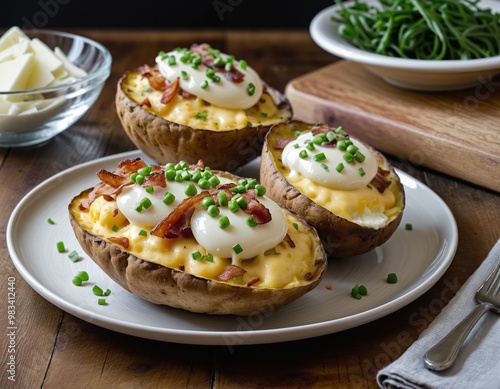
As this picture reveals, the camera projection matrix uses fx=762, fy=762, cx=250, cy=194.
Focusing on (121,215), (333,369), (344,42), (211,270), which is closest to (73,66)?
(344,42)

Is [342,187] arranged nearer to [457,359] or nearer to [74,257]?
[457,359]

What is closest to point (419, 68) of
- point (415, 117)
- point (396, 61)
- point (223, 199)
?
point (396, 61)

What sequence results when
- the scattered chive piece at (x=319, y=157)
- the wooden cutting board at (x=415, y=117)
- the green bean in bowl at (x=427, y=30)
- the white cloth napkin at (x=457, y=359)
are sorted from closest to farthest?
the white cloth napkin at (x=457, y=359) < the scattered chive piece at (x=319, y=157) < the wooden cutting board at (x=415, y=117) < the green bean in bowl at (x=427, y=30)

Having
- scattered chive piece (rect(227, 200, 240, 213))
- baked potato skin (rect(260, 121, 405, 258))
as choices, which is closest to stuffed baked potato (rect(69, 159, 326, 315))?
scattered chive piece (rect(227, 200, 240, 213))

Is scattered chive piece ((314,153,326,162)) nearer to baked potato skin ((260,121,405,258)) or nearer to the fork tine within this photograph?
baked potato skin ((260,121,405,258))

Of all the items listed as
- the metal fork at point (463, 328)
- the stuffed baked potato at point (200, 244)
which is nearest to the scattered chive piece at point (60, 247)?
the stuffed baked potato at point (200, 244)

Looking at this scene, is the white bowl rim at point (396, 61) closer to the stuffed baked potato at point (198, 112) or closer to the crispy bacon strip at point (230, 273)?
the stuffed baked potato at point (198, 112)

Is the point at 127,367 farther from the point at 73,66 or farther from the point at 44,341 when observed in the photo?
the point at 73,66
